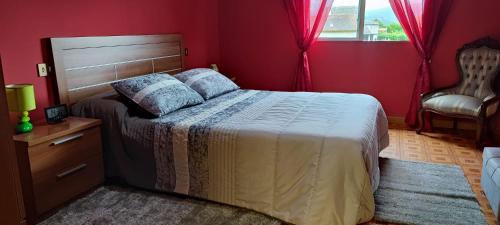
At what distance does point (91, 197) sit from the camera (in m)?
2.72

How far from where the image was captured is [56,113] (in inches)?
104

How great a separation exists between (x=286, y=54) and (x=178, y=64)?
5.08 feet

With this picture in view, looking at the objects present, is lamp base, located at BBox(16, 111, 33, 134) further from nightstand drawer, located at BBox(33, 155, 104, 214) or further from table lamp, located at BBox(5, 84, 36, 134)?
nightstand drawer, located at BBox(33, 155, 104, 214)

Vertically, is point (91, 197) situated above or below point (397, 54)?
below

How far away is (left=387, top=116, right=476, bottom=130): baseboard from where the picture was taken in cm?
429

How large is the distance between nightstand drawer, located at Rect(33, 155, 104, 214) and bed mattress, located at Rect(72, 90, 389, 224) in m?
0.17

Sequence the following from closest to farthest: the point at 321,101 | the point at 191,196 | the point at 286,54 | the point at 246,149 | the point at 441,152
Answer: the point at 246,149
the point at 191,196
the point at 321,101
the point at 441,152
the point at 286,54

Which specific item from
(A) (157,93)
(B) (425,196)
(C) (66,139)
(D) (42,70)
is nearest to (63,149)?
(C) (66,139)

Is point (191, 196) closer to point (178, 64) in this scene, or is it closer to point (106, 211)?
point (106, 211)

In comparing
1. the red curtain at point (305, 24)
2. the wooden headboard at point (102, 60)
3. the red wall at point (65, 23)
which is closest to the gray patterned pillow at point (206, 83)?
the wooden headboard at point (102, 60)

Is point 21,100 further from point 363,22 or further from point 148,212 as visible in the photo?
point 363,22

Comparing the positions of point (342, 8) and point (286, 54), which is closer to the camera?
point (342, 8)

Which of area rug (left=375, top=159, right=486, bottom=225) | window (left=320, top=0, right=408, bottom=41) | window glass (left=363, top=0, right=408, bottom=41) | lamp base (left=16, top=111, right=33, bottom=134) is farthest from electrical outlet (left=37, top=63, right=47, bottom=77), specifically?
window glass (left=363, top=0, right=408, bottom=41)

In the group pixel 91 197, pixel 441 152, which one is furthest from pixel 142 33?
pixel 441 152
